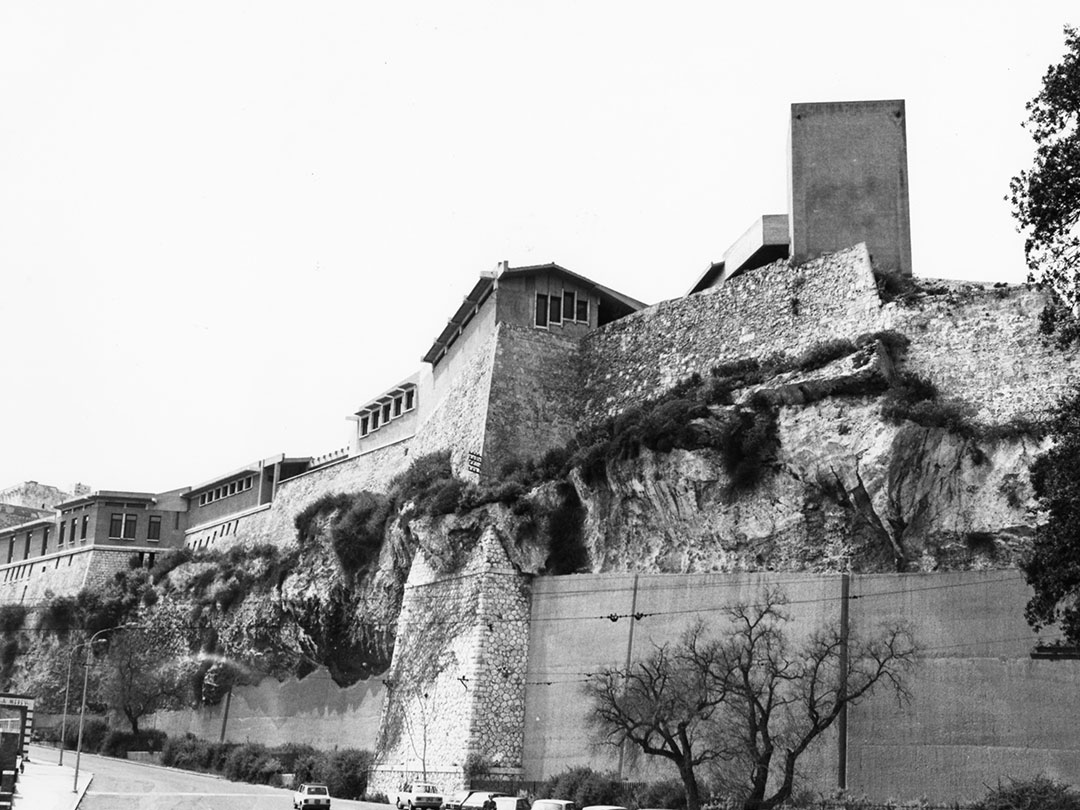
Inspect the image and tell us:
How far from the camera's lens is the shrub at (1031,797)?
106 ft

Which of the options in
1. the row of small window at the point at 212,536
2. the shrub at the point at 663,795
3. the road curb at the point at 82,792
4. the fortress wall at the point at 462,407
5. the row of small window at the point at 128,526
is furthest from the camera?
the row of small window at the point at 128,526

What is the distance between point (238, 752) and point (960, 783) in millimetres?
Answer: 34116

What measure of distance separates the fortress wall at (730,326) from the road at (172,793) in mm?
18287

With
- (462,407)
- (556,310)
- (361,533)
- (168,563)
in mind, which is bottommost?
(361,533)

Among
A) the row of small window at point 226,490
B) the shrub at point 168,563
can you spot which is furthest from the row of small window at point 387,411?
the shrub at point 168,563

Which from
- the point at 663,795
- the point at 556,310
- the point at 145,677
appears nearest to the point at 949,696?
the point at 663,795

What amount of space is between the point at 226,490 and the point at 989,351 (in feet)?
171

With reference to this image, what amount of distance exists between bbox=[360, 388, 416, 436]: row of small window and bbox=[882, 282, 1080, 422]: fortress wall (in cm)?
3072

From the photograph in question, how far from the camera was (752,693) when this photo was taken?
3494 cm

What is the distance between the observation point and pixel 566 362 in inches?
2125

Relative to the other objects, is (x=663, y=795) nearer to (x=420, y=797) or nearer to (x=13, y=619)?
(x=420, y=797)

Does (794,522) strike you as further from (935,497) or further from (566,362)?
(566,362)

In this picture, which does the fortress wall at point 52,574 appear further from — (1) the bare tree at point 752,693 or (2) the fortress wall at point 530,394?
(1) the bare tree at point 752,693

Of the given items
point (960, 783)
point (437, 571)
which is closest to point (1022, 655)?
point (960, 783)
